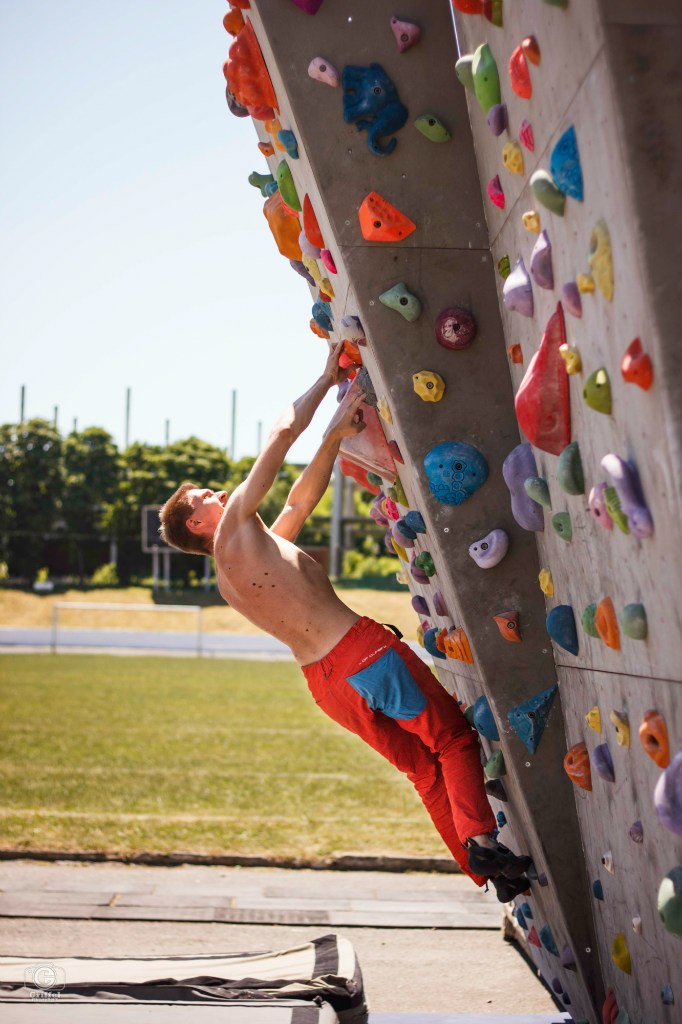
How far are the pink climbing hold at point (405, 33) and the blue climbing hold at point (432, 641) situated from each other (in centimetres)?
201

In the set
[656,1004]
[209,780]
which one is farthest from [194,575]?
[656,1004]

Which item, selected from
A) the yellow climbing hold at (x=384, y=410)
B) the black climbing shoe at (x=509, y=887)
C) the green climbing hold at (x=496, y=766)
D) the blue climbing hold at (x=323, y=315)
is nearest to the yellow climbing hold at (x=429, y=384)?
the yellow climbing hold at (x=384, y=410)

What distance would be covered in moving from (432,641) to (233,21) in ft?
7.53

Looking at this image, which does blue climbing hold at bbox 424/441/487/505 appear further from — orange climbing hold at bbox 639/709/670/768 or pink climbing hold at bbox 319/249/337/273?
orange climbing hold at bbox 639/709/670/768

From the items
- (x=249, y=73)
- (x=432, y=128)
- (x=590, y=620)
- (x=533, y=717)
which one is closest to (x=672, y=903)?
(x=590, y=620)

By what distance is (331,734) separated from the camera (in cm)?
1239

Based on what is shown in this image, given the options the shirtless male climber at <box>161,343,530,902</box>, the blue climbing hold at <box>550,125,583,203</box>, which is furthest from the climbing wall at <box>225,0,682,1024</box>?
the shirtless male climber at <box>161,343,530,902</box>

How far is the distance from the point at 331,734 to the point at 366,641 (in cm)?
933

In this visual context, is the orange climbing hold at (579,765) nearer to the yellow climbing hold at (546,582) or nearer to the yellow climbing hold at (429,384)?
the yellow climbing hold at (546,582)

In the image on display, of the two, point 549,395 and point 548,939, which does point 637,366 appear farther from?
point 548,939

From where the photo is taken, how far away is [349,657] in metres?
3.38

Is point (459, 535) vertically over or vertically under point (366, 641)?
over

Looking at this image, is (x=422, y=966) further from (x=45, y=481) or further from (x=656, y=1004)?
(x=45, y=481)

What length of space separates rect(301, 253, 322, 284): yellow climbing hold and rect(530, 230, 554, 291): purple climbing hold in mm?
1271
